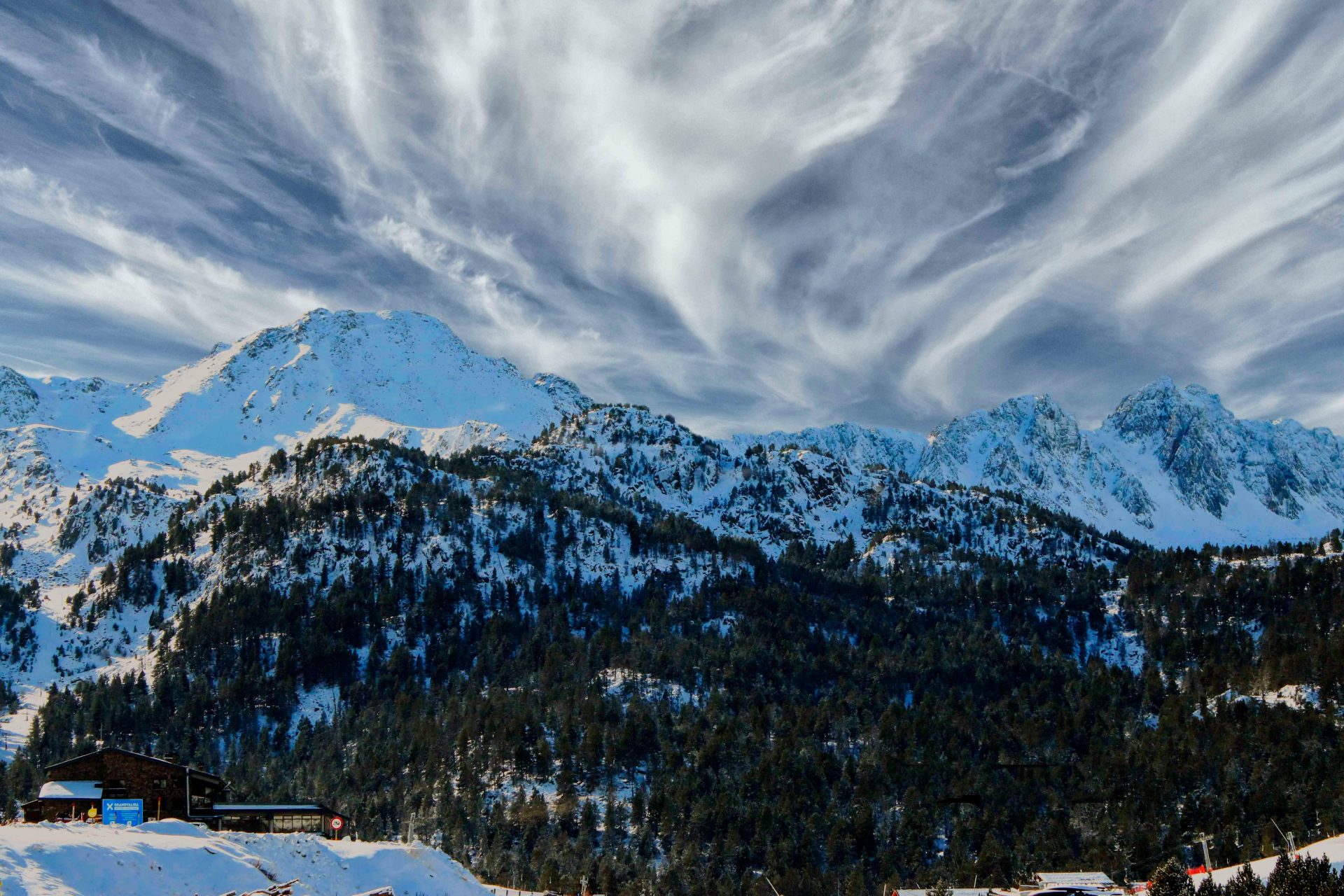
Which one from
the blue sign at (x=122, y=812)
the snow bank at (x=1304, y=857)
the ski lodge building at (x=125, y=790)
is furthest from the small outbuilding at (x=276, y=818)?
the snow bank at (x=1304, y=857)

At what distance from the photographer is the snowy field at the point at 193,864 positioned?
43.3 m

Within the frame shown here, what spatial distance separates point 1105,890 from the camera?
89.4m

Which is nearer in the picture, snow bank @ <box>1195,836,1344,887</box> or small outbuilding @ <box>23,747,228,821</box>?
small outbuilding @ <box>23,747,228,821</box>

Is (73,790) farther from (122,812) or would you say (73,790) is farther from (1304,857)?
(1304,857)

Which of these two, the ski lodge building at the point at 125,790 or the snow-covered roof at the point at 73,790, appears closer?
the ski lodge building at the point at 125,790

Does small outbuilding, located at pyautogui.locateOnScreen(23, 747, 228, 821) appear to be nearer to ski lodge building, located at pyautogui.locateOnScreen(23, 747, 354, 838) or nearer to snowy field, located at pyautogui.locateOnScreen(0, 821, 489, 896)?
ski lodge building, located at pyautogui.locateOnScreen(23, 747, 354, 838)

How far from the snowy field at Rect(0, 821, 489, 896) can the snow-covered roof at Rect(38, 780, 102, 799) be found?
33.5 m

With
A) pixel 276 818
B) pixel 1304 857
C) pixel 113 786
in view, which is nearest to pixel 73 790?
pixel 113 786

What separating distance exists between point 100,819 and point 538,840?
10175 cm

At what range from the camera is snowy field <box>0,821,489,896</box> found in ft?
142

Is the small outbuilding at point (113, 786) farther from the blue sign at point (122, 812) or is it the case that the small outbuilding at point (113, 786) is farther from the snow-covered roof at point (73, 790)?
the blue sign at point (122, 812)

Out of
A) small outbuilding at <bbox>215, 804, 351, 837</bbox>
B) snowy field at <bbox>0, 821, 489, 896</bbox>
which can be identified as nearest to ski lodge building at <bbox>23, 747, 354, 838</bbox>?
small outbuilding at <bbox>215, 804, 351, 837</bbox>

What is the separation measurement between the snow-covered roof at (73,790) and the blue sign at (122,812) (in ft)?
19.8

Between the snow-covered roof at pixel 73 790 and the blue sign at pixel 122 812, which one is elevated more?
the snow-covered roof at pixel 73 790
